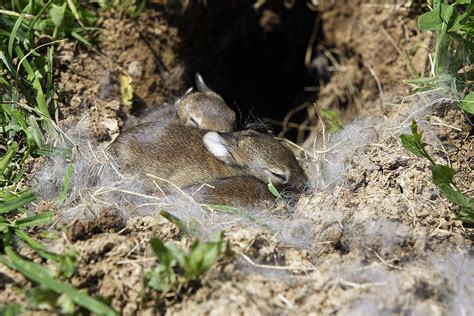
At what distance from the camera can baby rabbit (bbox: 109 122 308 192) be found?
4.19 metres

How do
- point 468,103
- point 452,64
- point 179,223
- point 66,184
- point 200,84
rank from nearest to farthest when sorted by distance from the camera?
point 179,223, point 66,184, point 468,103, point 452,64, point 200,84

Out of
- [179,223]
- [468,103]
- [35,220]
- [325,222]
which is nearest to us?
[179,223]

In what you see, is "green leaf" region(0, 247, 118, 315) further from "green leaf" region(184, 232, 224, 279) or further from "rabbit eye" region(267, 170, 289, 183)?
"rabbit eye" region(267, 170, 289, 183)

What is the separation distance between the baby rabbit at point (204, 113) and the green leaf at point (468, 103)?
1849 millimetres

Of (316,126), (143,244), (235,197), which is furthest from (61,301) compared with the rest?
(316,126)

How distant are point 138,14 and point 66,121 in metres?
1.23

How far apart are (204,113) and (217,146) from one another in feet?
2.18

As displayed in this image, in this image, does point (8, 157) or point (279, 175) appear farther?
point (279, 175)

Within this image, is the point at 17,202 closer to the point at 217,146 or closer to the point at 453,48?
the point at 217,146

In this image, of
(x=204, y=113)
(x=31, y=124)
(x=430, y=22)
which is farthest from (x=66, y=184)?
(x=430, y=22)

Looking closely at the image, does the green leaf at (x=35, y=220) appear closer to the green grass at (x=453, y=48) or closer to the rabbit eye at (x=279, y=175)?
the rabbit eye at (x=279, y=175)

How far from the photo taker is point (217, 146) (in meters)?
4.38

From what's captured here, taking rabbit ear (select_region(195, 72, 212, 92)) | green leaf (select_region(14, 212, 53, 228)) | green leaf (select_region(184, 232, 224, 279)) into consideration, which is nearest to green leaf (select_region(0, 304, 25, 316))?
green leaf (select_region(14, 212, 53, 228))

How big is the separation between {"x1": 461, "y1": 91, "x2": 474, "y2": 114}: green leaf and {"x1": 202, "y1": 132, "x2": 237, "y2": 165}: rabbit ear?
1.61m
